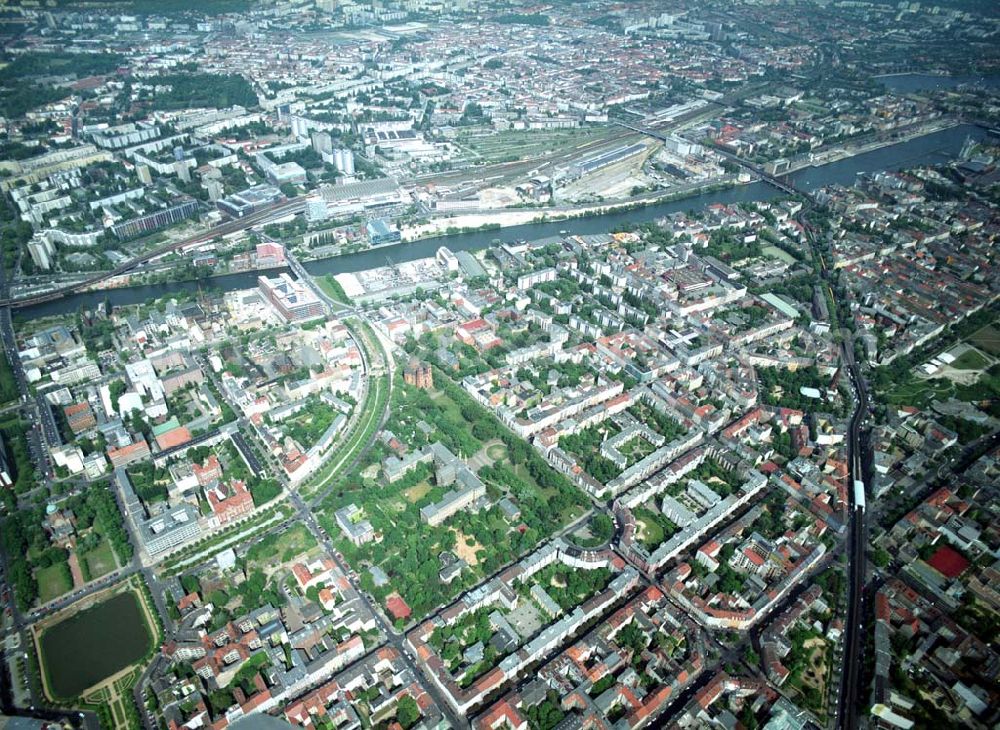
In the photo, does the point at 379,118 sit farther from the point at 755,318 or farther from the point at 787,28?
the point at 787,28

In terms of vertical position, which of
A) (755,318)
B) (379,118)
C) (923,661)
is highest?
(379,118)

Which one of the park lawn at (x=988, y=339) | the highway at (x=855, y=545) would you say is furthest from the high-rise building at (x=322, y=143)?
the park lawn at (x=988, y=339)

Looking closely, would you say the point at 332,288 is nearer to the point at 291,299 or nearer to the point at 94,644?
the point at 291,299

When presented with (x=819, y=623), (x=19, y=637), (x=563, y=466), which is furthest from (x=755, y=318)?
(x=19, y=637)

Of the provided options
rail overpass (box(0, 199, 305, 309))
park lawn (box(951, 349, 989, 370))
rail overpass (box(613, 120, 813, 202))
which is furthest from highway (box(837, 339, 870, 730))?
rail overpass (box(0, 199, 305, 309))

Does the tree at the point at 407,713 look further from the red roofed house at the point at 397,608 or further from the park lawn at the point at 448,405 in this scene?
the park lawn at the point at 448,405

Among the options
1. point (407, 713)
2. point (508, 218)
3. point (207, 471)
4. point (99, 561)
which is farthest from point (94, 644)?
point (508, 218)
